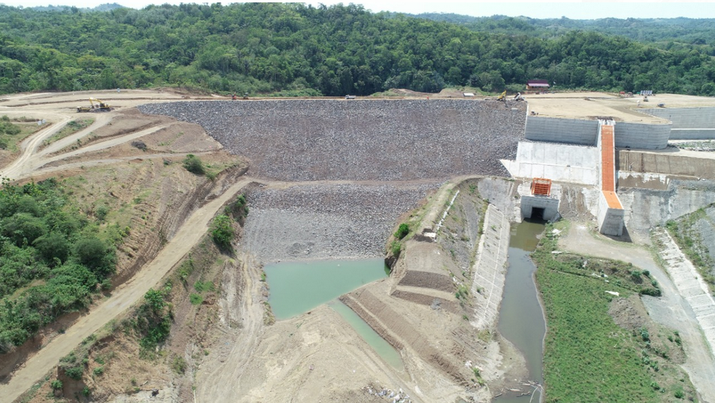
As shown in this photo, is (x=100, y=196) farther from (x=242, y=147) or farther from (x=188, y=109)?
(x=188, y=109)

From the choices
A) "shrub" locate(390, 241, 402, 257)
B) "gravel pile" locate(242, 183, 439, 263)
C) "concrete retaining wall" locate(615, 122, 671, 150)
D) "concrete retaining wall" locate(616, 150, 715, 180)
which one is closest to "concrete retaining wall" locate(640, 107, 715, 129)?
"concrete retaining wall" locate(615, 122, 671, 150)

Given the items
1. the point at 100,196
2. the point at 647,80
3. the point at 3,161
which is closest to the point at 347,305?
the point at 100,196

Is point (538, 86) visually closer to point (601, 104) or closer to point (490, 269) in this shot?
point (601, 104)

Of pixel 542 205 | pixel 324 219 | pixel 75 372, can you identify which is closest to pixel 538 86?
pixel 542 205

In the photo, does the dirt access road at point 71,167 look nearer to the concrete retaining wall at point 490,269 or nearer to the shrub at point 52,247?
the shrub at point 52,247

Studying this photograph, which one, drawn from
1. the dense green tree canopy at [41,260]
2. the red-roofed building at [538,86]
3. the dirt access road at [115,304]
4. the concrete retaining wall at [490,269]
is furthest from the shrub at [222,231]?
the red-roofed building at [538,86]

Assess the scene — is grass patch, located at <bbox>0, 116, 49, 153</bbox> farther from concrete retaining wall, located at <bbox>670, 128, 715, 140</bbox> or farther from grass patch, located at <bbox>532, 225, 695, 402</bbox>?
concrete retaining wall, located at <bbox>670, 128, 715, 140</bbox>
